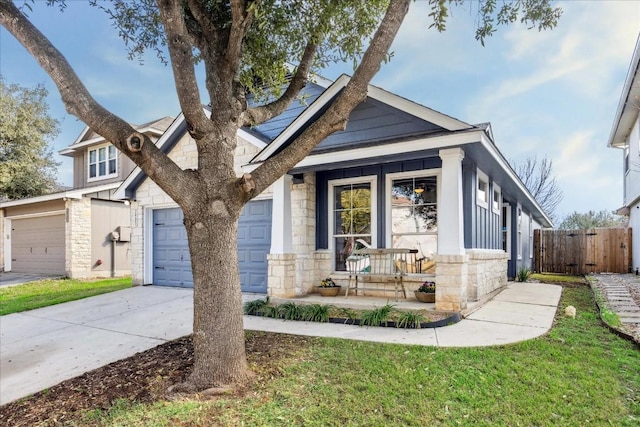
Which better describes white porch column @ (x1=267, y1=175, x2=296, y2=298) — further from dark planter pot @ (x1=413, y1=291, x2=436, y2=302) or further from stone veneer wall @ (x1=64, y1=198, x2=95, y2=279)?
stone veneer wall @ (x1=64, y1=198, x2=95, y2=279)

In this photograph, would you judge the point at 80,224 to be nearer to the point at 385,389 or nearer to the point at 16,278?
the point at 16,278

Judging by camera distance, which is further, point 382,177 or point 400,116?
point 382,177

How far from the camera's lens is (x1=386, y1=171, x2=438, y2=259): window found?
7.07 meters

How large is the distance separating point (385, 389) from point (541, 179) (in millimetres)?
25055

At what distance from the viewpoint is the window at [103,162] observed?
15248 mm

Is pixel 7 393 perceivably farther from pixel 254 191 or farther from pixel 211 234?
pixel 254 191

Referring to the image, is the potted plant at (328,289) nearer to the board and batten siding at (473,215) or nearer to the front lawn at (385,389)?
the board and batten siding at (473,215)

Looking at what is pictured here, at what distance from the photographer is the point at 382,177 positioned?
291 inches

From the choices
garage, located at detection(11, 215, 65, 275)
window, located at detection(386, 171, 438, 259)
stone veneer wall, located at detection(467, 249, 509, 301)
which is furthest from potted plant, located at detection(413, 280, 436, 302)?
garage, located at detection(11, 215, 65, 275)

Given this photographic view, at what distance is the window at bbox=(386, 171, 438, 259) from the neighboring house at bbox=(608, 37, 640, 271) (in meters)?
6.52

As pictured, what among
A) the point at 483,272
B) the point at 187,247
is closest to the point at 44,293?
the point at 187,247

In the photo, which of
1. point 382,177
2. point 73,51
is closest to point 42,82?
point 73,51

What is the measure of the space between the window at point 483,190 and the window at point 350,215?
6.88ft

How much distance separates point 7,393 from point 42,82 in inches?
723
